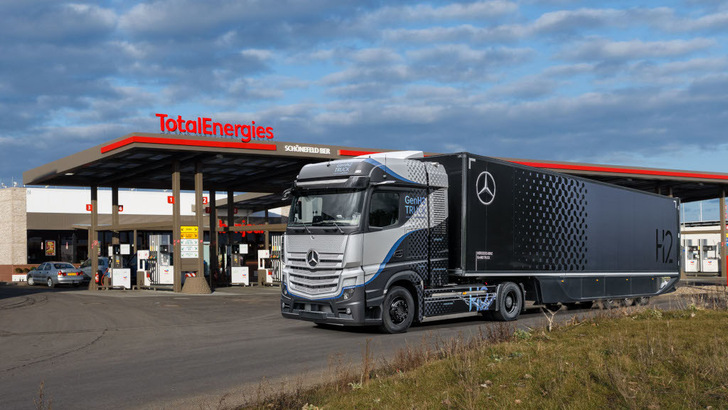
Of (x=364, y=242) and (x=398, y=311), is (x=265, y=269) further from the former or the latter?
(x=364, y=242)

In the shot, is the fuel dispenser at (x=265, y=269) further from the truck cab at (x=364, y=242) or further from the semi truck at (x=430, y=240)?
the truck cab at (x=364, y=242)

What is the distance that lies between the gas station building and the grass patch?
21.5 m

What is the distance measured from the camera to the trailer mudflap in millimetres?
15227

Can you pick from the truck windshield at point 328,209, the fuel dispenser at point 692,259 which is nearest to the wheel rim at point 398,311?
the truck windshield at point 328,209

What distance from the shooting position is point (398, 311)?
14625mm

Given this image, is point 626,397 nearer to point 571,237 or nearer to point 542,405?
point 542,405

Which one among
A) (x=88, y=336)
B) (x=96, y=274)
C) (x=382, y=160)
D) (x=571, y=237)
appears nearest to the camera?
(x=382, y=160)

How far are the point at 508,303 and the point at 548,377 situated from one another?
9745 millimetres

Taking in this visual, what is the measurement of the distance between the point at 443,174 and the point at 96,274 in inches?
1056

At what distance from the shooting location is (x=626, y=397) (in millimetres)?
6539

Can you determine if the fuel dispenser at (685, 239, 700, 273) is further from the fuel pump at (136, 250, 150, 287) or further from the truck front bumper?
the truck front bumper

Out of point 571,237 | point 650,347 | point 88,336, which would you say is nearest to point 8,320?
point 88,336

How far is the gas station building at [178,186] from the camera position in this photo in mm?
30344

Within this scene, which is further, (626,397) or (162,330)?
(162,330)
